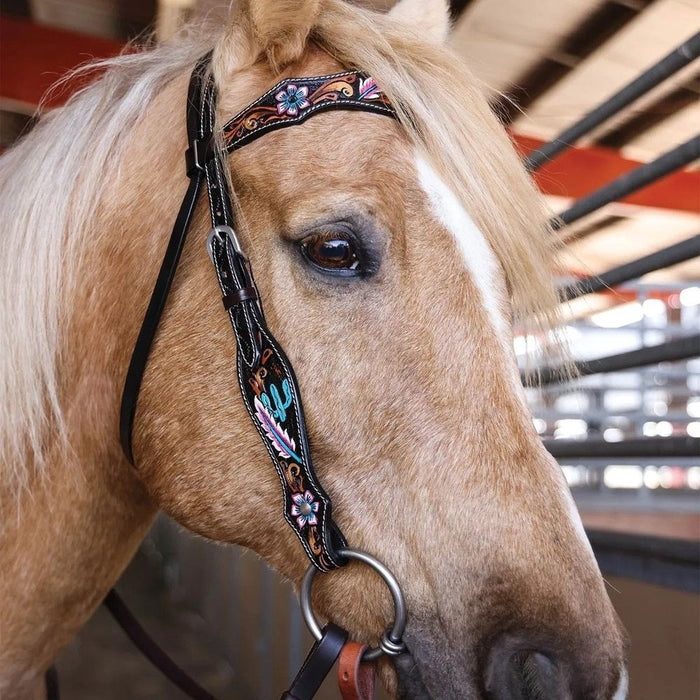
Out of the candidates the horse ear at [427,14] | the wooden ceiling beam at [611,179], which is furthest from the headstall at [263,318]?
the wooden ceiling beam at [611,179]

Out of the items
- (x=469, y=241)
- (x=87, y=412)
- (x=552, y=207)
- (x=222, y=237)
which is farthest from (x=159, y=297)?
(x=552, y=207)

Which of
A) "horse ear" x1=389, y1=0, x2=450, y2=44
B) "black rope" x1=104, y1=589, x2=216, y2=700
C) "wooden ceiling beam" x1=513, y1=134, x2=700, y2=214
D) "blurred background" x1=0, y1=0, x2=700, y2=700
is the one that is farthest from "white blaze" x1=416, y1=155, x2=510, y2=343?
"wooden ceiling beam" x1=513, y1=134, x2=700, y2=214

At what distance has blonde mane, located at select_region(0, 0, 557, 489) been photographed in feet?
3.42

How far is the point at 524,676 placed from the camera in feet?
2.68

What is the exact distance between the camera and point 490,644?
0.84 m

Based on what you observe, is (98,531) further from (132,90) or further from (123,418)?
(132,90)

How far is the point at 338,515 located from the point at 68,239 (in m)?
0.63

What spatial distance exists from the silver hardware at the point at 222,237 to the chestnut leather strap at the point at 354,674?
0.56m

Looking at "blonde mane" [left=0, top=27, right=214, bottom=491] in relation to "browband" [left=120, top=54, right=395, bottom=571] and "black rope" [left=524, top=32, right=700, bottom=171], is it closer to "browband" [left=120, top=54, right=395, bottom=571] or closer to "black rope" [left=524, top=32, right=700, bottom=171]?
"browband" [left=120, top=54, right=395, bottom=571]

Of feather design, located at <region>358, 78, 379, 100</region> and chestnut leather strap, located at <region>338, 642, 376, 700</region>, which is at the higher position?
feather design, located at <region>358, 78, 379, 100</region>

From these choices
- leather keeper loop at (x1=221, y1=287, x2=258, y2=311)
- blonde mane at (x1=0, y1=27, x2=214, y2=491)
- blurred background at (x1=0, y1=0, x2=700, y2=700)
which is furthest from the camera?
blurred background at (x1=0, y1=0, x2=700, y2=700)

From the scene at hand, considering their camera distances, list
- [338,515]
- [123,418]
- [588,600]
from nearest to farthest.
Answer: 1. [588,600]
2. [338,515]
3. [123,418]

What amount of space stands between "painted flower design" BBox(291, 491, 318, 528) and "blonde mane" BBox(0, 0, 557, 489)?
0.43 m

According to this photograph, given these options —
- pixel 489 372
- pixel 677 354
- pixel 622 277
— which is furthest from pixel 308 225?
pixel 622 277
